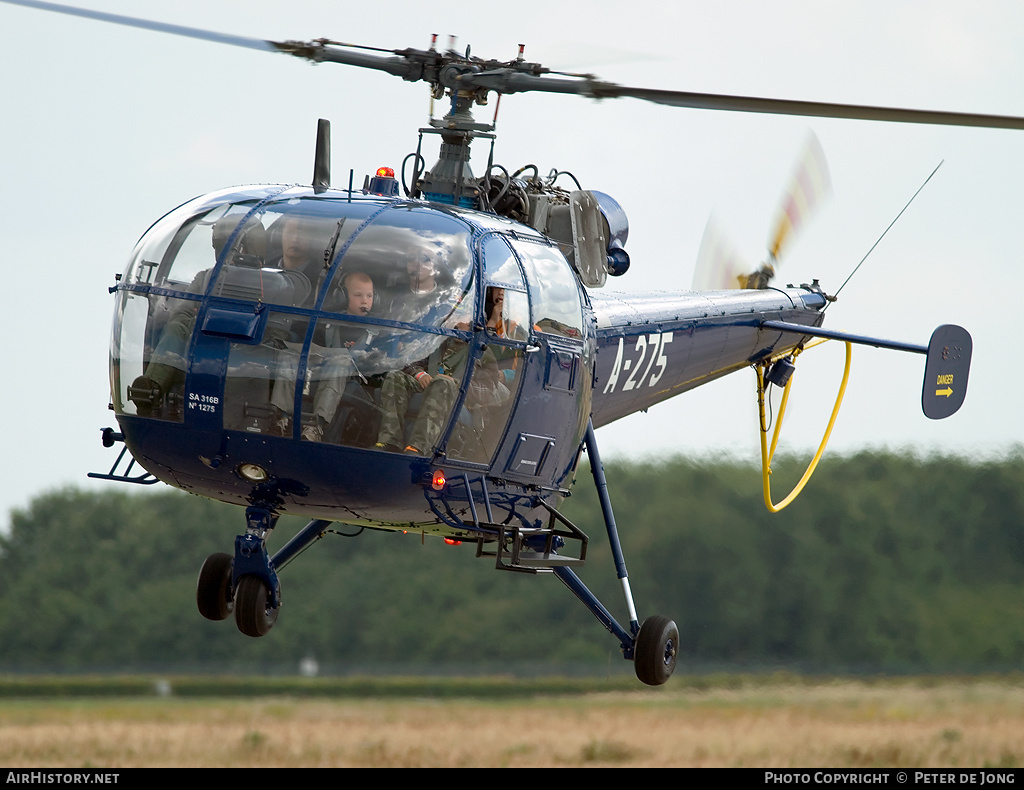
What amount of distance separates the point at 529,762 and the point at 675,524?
22.5ft

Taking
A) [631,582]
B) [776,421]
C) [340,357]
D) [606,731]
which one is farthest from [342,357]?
[631,582]

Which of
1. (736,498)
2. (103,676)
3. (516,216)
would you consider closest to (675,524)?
(736,498)

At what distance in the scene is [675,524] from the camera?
26.2 meters

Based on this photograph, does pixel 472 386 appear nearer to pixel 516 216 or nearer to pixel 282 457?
pixel 282 457

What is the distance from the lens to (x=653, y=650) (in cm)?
1069

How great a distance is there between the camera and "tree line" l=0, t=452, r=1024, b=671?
24.4 m

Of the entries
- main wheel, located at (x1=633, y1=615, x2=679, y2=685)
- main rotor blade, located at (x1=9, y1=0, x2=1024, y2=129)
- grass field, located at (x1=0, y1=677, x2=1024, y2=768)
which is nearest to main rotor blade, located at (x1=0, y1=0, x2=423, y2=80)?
main rotor blade, located at (x1=9, y1=0, x2=1024, y2=129)

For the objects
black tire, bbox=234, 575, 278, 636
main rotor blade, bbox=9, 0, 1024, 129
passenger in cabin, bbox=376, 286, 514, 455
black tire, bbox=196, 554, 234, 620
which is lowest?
black tire, bbox=196, 554, 234, 620

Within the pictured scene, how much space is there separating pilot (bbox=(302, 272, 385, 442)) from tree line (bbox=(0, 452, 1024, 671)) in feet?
51.4

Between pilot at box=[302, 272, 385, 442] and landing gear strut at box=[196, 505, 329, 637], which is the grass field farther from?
pilot at box=[302, 272, 385, 442]

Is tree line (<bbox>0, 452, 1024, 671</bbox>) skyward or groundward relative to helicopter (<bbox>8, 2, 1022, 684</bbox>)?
groundward

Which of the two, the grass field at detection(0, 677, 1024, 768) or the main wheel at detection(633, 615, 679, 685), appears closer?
the main wheel at detection(633, 615, 679, 685)

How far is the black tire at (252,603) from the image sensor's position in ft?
30.5

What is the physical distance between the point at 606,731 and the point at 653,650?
10388mm
